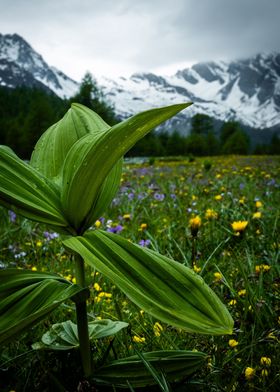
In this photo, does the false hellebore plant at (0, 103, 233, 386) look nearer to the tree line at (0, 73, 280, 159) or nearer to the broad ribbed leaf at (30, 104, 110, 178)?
the broad ribbed leaf at (30, 104, 110, 178)

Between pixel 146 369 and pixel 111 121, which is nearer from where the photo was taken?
pixel 146 369

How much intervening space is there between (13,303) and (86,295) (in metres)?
0.16

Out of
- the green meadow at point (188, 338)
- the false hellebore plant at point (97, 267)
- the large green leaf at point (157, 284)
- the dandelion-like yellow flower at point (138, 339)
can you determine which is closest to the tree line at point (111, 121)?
the green meadow at point (188, 338)

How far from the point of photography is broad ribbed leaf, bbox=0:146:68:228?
2.50ft

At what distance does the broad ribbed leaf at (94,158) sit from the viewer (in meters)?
0.70

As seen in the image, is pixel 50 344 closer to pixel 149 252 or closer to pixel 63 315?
pixel 149 252

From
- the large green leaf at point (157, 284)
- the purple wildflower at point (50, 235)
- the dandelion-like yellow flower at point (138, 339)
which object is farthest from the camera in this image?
the purple wildflower at point (50, 235)

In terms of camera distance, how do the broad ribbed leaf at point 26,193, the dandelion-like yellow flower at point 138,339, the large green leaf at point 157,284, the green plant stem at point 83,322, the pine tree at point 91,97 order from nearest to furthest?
the large green leaf at point 157,284 < the broad ribbed leaf at point 26,193 < the green plant stem at point 83,322 < the dandelion-like yellow flower at point 138,339 < the pine tree at point 91,97

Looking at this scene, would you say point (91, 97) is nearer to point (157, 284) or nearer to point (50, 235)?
point (50, 235)

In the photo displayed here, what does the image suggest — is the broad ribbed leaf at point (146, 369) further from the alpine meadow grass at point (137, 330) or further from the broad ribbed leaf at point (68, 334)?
the broad ribbed leaf at point (68, 334)

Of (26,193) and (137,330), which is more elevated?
(26,193)

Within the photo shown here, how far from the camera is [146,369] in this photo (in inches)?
35.4

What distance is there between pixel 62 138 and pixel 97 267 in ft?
1.61

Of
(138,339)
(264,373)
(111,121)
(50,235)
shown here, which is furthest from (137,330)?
(111,121)
